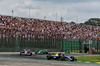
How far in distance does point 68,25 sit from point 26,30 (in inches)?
624

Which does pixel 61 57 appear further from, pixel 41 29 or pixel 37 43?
pixel 41 29

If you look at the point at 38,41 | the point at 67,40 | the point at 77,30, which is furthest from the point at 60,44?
the point at 77,30

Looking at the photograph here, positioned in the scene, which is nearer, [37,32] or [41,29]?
[37,32]

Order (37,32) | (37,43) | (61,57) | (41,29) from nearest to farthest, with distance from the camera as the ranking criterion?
(61,57) < (37,43) < (37,32) < (41,29)

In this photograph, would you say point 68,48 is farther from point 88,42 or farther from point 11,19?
point 11,19

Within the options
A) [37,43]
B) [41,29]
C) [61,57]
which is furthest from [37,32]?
[61,57]

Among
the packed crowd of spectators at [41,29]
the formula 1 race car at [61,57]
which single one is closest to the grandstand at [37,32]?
the packed crowd of spectators at [41,29]

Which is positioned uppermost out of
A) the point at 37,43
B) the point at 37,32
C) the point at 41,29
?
the point at 41,29

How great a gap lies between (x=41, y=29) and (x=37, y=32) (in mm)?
2757

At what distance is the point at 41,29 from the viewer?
55438 millimetres

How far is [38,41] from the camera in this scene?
47125 mm

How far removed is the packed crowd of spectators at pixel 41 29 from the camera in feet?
161

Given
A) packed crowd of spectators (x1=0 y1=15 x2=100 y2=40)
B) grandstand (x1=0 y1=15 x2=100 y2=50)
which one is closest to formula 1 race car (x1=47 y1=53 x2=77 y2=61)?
grandstand (x1=0 y1=15 x2=100 y2=50)

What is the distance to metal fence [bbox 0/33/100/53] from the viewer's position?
144 feet
